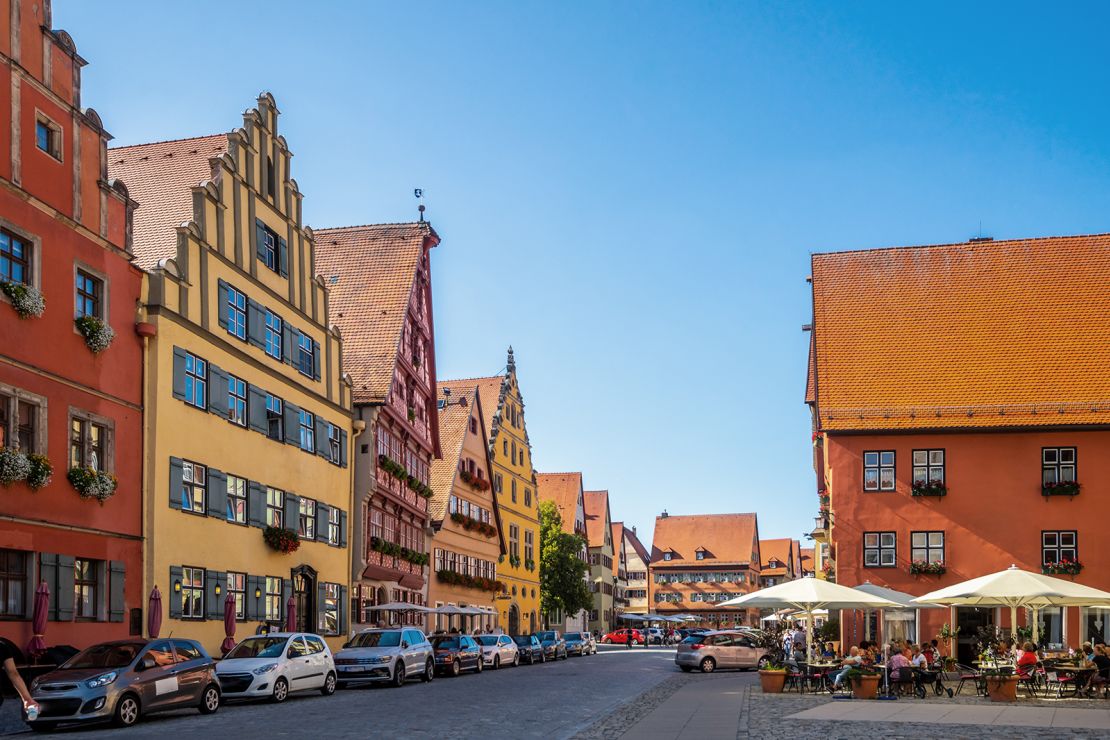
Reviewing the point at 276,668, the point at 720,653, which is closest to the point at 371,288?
the point at 720,653

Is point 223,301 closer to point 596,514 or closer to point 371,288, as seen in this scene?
point 371,288

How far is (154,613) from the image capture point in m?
28.5

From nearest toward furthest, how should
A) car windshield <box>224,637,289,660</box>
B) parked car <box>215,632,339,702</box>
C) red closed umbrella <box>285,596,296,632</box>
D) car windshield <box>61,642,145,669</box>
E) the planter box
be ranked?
car windshield <box>61,642,145,669</box> < parked car <box>215,632,339,702</box> < car windshield <box>224,637,289,660</box> < the planter box < red closed umbrella <box>285,596,296,632</box>

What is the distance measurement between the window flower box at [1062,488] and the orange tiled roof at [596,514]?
7194cm

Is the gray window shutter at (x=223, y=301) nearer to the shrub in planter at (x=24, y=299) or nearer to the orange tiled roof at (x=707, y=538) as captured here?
the shrub in planter at (x=24, y=299)

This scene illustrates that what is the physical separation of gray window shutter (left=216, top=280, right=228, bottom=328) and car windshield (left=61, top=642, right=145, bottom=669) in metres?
13.4

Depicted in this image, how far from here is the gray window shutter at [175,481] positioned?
98.7ft

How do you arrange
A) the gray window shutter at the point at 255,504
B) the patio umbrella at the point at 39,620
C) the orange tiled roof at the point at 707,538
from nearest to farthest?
the patio umbrella at the point at 39,620
the gray window shutter at the point at 255,504
the orange tiled roof at the point at 707,538

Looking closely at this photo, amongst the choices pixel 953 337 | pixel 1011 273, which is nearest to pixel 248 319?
pixel 953 337

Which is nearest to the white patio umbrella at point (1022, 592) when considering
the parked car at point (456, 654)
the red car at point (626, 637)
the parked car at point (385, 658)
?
the parked car at point (385, 658)

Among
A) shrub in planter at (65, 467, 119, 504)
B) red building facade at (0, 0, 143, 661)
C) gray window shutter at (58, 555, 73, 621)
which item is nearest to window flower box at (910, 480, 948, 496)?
red building facade at (0, 0, 143, 661)

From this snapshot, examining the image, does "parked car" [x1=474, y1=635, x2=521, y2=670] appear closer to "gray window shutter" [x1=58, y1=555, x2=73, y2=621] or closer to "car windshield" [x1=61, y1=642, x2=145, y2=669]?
"gray window shutter" [x1=58, y1=555, x2=73, y2=621]

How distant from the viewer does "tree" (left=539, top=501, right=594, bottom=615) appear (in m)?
84.4

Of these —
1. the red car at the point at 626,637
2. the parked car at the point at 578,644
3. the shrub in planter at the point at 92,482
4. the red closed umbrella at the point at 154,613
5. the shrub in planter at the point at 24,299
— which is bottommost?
the red car at the point at 626,637
